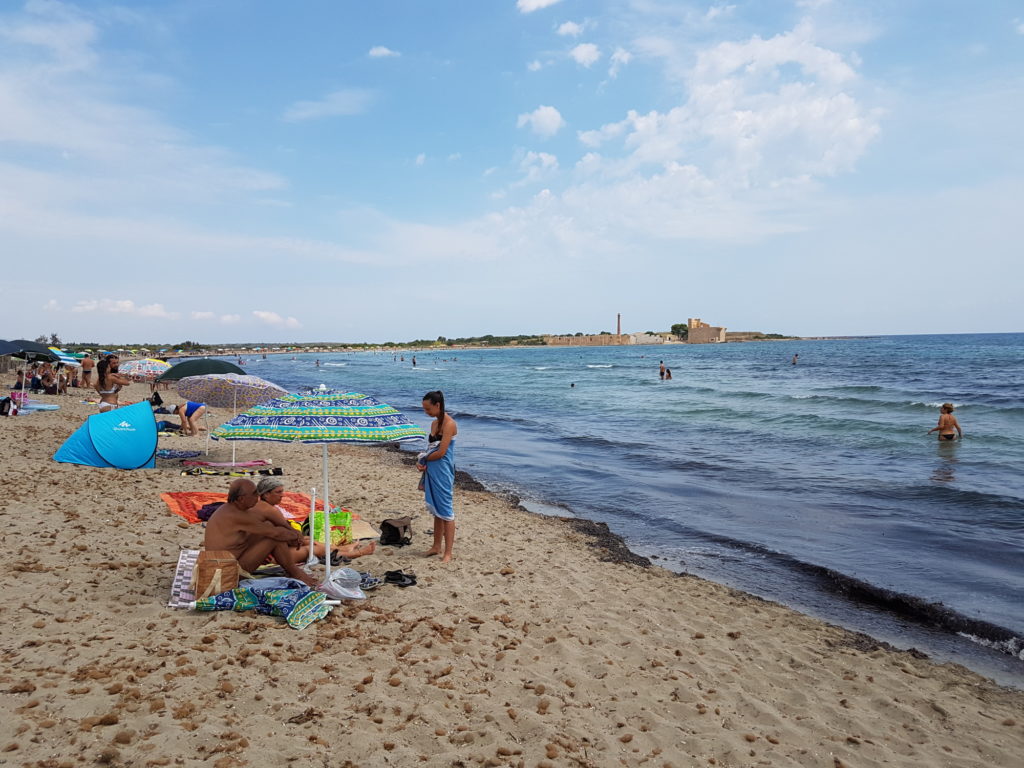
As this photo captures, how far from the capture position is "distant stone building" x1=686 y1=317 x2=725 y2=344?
176 meters

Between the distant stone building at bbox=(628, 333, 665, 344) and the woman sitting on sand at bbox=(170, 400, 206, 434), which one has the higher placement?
the distant stone building at bbox=(628, 333, 665, 344)

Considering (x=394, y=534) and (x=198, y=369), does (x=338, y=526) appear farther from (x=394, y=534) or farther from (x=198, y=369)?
(x=198, y=369)

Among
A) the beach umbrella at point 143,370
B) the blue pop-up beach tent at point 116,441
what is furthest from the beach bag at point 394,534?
A: the beach umbrella at point 143,370

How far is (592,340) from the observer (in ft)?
608

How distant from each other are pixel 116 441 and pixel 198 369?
2462 mm

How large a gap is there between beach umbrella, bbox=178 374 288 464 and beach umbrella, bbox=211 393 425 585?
683 cm

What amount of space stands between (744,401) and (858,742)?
2774 cm

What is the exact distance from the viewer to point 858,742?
4.25 meters

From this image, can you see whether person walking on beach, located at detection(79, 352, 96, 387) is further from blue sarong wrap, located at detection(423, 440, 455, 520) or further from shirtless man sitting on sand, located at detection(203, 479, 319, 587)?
shirtless man sitting on sand, located at detection(203, 479, 319, 587)

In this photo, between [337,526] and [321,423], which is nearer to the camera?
[321,423]

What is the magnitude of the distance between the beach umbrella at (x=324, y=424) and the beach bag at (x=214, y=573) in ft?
2.72

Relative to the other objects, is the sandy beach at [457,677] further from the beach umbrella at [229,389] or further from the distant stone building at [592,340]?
the distant stone building at [592,340]

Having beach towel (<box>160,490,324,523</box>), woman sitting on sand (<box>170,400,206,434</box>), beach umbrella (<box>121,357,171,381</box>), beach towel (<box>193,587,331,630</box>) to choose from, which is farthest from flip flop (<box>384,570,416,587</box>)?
beach umbrella (<box>121,357,171,381</box>)

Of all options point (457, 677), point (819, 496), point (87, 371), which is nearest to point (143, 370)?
point (457, 677)
